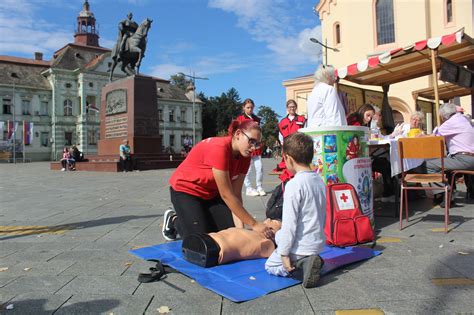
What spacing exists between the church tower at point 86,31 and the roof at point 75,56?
7.57 m

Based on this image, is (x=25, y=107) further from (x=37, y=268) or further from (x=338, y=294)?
(x=338, y=294)

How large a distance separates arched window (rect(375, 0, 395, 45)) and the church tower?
5472cm

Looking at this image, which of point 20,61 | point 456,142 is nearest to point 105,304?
point 456,142

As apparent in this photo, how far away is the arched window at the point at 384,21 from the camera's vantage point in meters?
29.8

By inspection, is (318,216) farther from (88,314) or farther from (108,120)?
(108,120)

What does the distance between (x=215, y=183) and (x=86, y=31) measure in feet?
247

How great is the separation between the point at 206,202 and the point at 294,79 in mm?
41806

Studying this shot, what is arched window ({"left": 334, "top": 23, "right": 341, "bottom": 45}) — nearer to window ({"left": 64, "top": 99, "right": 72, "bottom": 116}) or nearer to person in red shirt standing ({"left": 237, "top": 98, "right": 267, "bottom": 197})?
person in red shirt standing ({"left": 237, "top": 98, "right": 267, "bottom": 197})

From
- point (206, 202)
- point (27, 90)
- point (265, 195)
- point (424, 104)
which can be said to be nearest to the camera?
point (206, 202)

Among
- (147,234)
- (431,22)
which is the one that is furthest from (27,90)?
(147,234)

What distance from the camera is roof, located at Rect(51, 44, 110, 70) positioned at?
189ft

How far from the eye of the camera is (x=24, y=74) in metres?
57.3

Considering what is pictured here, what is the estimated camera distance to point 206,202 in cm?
421

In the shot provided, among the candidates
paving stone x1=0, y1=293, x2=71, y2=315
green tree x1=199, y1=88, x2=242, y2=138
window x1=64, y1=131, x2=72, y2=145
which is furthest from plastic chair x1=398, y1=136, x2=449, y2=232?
green tree x1=199, y1=88, x2=242, y2=138
